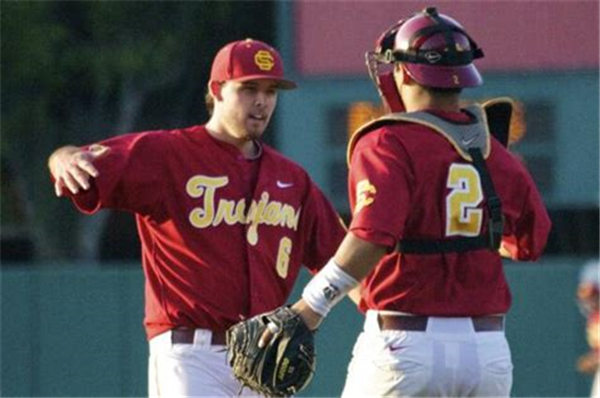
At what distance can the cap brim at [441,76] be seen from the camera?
16.5 feet

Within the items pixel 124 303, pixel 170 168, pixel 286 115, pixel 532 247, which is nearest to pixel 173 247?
→ pixel 170 168

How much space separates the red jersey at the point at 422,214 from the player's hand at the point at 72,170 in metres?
1.19

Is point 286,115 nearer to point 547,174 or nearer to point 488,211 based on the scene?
point 547,174

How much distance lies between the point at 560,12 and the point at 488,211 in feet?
22.5

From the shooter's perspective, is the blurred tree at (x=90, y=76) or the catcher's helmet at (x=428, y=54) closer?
the catcher's helmet at (x=428, y=54)

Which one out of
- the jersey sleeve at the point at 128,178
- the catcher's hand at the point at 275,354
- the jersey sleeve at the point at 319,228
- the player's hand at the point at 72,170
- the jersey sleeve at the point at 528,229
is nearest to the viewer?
the catcher's hand at the point at 275,354

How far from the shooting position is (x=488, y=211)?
502cm

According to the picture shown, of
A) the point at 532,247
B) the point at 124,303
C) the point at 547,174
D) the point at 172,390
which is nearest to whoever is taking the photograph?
the point at 532,247

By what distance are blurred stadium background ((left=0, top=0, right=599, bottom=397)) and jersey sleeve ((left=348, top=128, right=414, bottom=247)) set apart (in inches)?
256

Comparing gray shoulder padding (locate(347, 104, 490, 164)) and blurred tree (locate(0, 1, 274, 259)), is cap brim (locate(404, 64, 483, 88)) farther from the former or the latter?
blurred tree (locate(0, 1, 274, 259))

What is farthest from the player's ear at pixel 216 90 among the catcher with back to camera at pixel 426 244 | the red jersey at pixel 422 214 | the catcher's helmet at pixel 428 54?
the red jersey at pixel 422 214

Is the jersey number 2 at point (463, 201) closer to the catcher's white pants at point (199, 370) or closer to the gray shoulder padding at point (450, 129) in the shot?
the gray shoulder padding at point (450, 129)

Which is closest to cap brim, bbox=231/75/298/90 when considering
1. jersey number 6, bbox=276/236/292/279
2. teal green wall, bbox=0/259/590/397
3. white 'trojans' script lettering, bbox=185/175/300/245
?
white 'trojans' script lettering, bbox=185/175/300/245

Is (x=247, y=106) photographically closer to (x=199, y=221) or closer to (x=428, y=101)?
(x=199, y=221)
